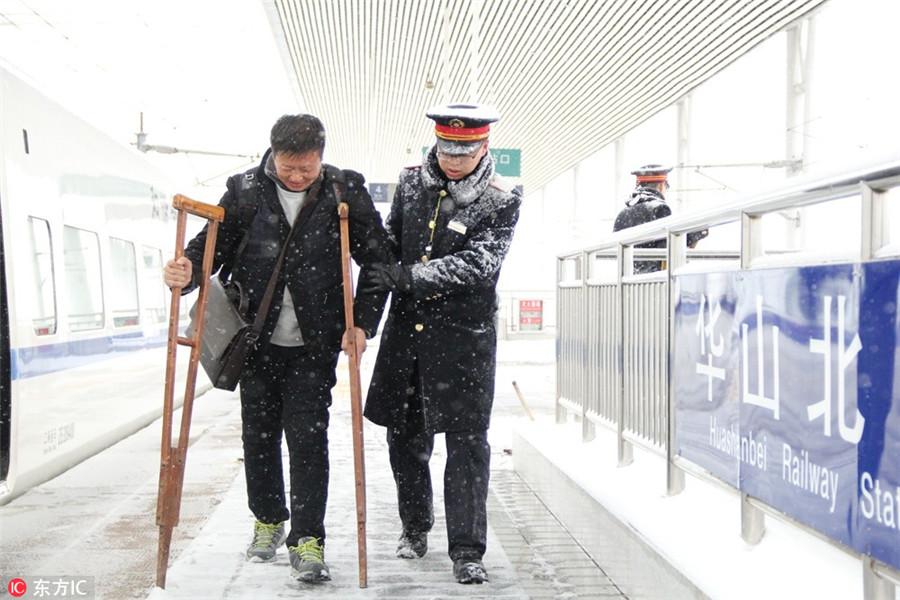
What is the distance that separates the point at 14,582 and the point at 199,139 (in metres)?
29.6

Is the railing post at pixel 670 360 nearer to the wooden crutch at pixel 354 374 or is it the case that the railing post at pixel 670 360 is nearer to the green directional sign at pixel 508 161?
the wooden crutch at pixel 354 374

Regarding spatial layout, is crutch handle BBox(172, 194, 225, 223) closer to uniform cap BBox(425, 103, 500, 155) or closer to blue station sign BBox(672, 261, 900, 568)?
uniform cap BBox(425, 103, 500, 155)

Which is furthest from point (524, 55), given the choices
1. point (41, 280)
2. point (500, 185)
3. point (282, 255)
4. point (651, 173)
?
point (282, 255)

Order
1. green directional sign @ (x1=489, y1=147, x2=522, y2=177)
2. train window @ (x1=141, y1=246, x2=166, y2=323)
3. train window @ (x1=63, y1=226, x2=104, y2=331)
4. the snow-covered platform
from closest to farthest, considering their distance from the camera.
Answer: the snow-covered platform → train window @ (x1=63, y1=226, x2=104, y2=331) → train window @ (x1=141, y1=246, x2=166, y2=323) → green directional sign @ (x1=489, y1=147, x2=522, y2=177)

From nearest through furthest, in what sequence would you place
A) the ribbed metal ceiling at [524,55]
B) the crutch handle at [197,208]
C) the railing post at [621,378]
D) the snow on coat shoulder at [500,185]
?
the crutch handle at [197,208]
the snow on coat shoulder at [500,185]
the railing post at [621,378]
the ribbed metal ceiling at [524,55]

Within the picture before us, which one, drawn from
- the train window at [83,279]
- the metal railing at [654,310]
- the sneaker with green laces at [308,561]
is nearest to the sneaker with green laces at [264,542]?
the sneaker with green laces at [308,561]

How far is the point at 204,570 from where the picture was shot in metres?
3.93

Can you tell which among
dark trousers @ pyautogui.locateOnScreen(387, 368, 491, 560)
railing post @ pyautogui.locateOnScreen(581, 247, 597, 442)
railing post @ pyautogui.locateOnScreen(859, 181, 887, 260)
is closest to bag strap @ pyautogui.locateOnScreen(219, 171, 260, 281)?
dark trousers @ pyautogui.locateOnScreen(387, 368, 491, 560)

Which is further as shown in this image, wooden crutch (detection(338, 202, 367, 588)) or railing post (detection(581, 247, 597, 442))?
railing post (detection(581, 247, 597, 442))

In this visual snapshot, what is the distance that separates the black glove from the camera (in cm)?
387

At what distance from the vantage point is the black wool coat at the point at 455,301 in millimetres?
3979

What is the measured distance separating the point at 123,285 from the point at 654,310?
6.71 m

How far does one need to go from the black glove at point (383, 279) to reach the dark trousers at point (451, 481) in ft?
1.52

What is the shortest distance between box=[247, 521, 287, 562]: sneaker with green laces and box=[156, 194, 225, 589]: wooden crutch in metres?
0.42
